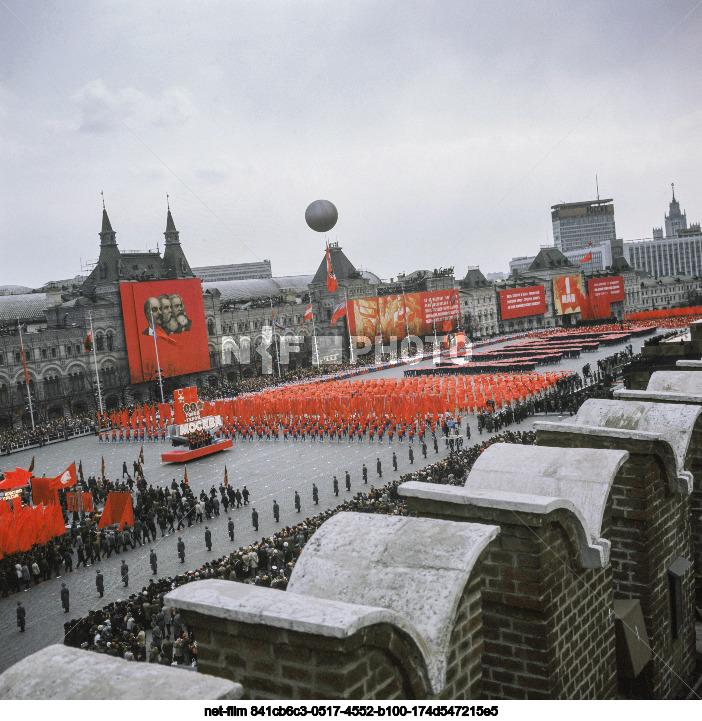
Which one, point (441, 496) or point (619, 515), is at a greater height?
point (441, 496)

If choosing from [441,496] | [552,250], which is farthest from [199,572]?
[552,250]

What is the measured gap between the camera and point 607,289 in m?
138

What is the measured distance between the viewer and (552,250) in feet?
524

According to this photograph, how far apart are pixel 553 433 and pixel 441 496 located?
2867mm

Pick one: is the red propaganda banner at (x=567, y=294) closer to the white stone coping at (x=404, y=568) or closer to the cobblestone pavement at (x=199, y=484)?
the cobblestone pavement at (x=199, y=484)

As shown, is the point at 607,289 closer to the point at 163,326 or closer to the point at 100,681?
the point at 163,326

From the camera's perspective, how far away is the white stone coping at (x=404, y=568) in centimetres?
448

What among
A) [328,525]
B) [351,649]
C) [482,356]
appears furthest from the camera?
[482,356]

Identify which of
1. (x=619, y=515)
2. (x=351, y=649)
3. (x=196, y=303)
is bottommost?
(x=619, y=515)

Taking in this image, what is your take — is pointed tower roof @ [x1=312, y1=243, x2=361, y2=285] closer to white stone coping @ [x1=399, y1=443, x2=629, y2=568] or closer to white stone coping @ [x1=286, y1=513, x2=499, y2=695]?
white stone coping @ [x1=399, y1=443, x2=629, y2=568]

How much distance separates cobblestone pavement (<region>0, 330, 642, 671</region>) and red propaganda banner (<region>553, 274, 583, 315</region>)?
86.6 metres

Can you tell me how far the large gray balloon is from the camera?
180 feet

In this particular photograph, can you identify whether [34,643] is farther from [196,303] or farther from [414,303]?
[414,303]

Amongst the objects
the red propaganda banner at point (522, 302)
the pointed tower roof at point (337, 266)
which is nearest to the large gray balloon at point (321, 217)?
the pointed tower roof at point (337, 266)
